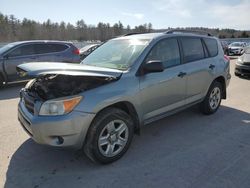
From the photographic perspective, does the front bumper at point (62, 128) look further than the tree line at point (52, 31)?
No

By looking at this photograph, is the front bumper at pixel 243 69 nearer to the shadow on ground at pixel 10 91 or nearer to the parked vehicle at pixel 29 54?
the parked vehicle at pixel 29 54

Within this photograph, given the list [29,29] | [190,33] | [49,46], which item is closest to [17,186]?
[190,33]

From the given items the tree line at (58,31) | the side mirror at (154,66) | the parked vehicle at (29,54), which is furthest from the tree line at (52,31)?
the side mirror at (154,66)

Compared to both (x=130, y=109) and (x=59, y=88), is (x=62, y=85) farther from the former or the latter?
(x=130, y=109)

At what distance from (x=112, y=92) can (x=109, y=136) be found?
62 cm

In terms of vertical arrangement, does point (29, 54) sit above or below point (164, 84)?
above

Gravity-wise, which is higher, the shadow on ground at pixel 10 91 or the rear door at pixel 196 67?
the rear door at pixel 196 67

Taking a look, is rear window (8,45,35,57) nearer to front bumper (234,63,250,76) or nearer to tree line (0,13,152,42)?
front bumper (234,63,250,76)

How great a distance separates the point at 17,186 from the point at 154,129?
261 centimetres

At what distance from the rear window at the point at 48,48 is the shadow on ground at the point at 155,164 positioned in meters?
6.46

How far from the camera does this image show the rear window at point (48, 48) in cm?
981

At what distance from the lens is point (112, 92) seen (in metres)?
3.38

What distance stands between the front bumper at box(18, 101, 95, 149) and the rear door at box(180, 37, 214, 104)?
2.34 meters

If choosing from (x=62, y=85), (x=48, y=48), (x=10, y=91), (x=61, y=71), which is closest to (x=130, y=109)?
(x=62, y=85)
